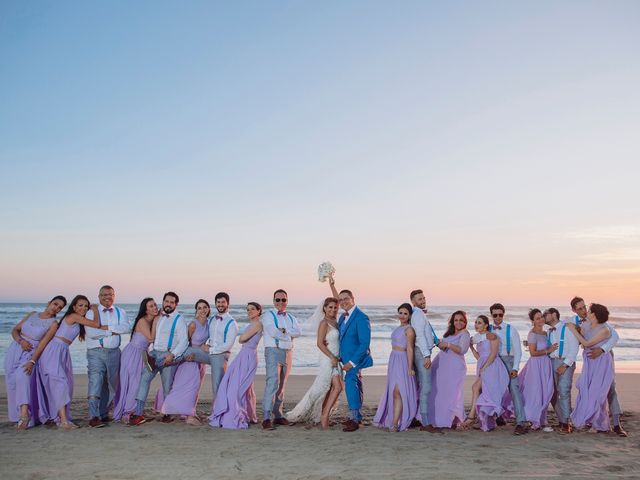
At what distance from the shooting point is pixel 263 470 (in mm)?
6180

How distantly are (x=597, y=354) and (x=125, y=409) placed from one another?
278 inches

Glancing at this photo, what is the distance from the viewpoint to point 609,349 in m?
8.28

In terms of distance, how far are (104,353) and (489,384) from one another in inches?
225

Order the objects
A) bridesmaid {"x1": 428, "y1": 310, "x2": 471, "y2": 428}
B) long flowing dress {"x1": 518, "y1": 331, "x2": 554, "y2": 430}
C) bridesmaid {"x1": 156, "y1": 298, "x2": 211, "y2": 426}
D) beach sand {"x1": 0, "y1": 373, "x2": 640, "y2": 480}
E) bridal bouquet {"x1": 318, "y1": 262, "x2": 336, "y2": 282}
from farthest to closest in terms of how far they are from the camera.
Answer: bridal bouquet {"x1": 318, "y1": 262, "x2": 336, "y2": 282}, bridesmaid {"x1": 156, "y1": 298, "x2": 211, "y2": 426}, long flowing dress {"x1": 518, "y1": 331, "x2": 554, "y2": 430}, bridesmaid {"x1": 428, "y1": 310, "x2": 471, "y2": 428}, beach sand {"x1": 0, "y1": 373, "x2": 640, "y2": 480}

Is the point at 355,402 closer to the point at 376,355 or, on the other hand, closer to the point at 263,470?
the point at 263,470

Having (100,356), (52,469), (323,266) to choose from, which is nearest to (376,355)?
(323,266)

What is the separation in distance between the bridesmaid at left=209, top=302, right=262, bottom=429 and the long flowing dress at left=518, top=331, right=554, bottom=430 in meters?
4.12

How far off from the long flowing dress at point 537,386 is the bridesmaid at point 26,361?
23.0ft

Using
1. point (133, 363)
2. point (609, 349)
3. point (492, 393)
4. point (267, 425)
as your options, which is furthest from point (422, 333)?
point (133, 363)

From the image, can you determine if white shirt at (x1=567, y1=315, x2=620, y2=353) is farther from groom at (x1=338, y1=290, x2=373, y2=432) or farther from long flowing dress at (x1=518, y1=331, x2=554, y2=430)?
groom at (x1=338, y1=290, x2=373, y2=432)

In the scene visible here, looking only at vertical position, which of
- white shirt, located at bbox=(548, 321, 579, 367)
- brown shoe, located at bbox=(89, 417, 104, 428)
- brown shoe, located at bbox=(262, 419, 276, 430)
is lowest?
brown shoe, located at bbox=(262, 419, 276, 430)

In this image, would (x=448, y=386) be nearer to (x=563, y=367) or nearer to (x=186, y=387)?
(x=563, y=367)

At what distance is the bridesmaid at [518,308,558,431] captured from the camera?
329 inches

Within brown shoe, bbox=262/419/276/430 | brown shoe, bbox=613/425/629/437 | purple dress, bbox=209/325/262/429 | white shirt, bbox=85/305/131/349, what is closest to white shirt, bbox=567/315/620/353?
brown shoe, bbox=613/425/629/437
